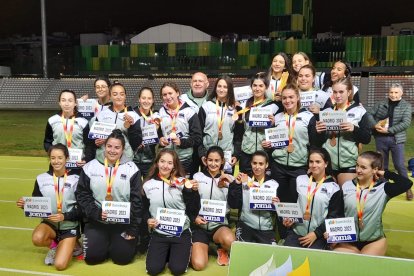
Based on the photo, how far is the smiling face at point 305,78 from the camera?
4785mm

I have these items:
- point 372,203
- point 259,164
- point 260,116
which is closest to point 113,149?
point 259,164

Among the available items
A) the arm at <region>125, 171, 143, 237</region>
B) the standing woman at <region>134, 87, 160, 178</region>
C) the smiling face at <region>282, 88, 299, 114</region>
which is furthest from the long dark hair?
the smiling face at <region>282, 88, 299, 114</region>

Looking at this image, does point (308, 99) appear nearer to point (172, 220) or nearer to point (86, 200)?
point (172, 220)

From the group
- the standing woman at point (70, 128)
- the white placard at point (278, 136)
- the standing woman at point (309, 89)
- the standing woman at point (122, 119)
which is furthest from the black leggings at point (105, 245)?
the standing woman at point (309, 89)

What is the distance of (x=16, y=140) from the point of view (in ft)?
46.3

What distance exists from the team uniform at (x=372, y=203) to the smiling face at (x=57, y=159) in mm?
2710

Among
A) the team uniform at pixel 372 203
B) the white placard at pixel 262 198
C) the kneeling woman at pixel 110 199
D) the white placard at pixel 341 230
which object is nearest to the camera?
the white placard at pixel 341 230

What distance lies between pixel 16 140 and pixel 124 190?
441 inches

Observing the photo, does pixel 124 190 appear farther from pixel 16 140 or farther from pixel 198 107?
pixel 16 140

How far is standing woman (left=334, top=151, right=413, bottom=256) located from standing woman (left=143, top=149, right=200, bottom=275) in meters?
1.39

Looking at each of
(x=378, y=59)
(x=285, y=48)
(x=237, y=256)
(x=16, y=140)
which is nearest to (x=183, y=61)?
(x=285, y=48)

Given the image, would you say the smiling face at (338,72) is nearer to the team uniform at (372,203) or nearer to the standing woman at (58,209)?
the team uniform at (372,203)

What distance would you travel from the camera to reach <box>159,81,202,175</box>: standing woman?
4914 mm

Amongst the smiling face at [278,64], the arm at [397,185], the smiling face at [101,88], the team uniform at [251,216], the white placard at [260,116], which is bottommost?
the team uniform at [251,216]
